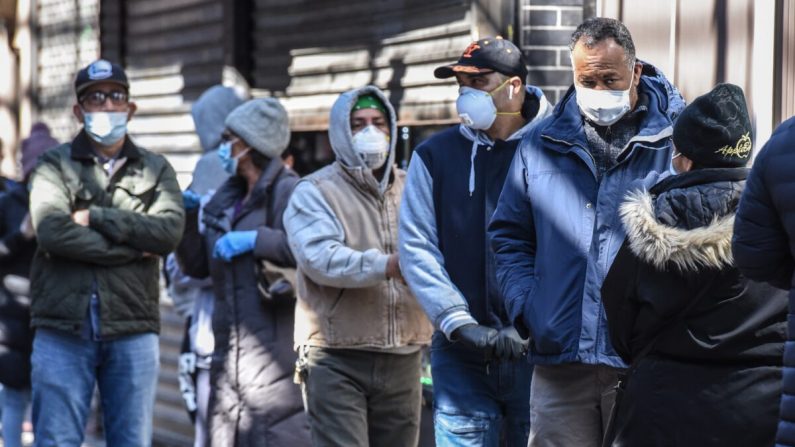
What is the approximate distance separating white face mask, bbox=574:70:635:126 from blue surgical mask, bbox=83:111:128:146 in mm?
3029

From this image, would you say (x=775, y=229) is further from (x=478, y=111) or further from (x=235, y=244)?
(x=235, y=244)

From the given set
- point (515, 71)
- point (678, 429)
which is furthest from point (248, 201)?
point (678, 429)

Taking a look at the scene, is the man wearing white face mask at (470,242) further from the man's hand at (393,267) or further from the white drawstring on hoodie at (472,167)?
the man's hand at (393,267)

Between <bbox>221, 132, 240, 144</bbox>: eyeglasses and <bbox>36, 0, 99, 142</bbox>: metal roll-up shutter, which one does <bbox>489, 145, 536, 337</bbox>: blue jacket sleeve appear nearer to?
<bbox>221, 132, 240, 144</bbox>: eyeglasses

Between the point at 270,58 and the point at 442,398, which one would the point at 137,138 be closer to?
the point at 270,58

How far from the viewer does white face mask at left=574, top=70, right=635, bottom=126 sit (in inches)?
177

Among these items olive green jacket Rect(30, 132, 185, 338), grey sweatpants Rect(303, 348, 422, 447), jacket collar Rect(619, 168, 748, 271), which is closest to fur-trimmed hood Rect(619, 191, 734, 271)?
jacket collar Rect(619, 168, 748, 271)

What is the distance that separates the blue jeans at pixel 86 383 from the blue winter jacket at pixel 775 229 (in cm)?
381

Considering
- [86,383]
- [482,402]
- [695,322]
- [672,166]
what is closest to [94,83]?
[86,383]

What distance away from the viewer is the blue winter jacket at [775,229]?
140 inches

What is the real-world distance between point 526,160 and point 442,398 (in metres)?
1.08

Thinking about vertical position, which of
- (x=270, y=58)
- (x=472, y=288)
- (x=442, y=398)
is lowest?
(x=442, y=398)

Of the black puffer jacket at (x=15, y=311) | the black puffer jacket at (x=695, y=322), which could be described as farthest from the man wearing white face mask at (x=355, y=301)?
the black puffer jacket at (x=15, y=311)

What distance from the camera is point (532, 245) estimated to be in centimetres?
471
